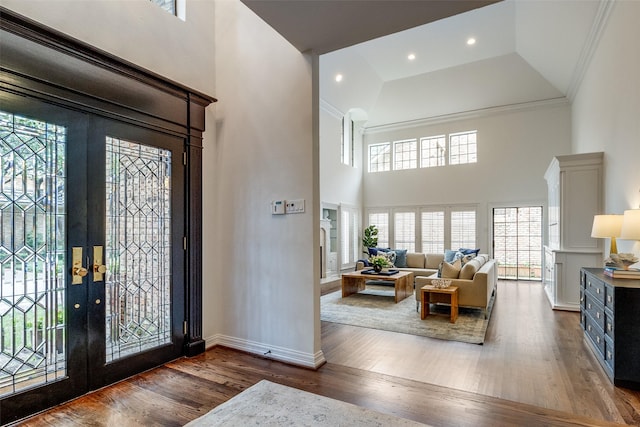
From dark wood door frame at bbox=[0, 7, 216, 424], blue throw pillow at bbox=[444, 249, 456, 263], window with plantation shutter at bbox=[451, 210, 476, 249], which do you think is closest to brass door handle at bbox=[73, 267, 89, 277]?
dark wood door frame at bbox=[0, 7, 216, 424]

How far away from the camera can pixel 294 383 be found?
282 centimetres

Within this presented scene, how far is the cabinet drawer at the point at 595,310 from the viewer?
3.09 metres

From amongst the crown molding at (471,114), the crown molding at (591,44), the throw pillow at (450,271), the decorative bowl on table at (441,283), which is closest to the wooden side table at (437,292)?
the decorative bowl on table at (441,283)

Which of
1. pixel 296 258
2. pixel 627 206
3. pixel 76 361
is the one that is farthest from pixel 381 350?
pixel 627 206

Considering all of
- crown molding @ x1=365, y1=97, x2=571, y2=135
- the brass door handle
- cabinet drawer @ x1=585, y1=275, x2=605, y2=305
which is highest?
crown molding @ x1=365, y1=97, x2=571, y2=135

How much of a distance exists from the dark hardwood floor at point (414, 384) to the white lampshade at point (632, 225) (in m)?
1.27

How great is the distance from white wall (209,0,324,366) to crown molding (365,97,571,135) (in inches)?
287

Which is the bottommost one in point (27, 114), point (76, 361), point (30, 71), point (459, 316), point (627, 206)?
point (459, 316)

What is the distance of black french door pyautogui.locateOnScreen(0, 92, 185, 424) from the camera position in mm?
2320

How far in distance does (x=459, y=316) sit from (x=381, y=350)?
1990mm

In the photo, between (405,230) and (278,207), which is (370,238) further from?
(278,207)

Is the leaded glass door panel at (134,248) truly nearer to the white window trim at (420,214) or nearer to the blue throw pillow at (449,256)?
the blue throw pillow at (449,256)

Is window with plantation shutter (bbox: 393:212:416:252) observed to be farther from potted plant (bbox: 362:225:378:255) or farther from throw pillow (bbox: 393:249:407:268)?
throw pillow (bbox: 393:249:407:268)

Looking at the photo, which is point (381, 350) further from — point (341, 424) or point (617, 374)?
point (617, 374)
